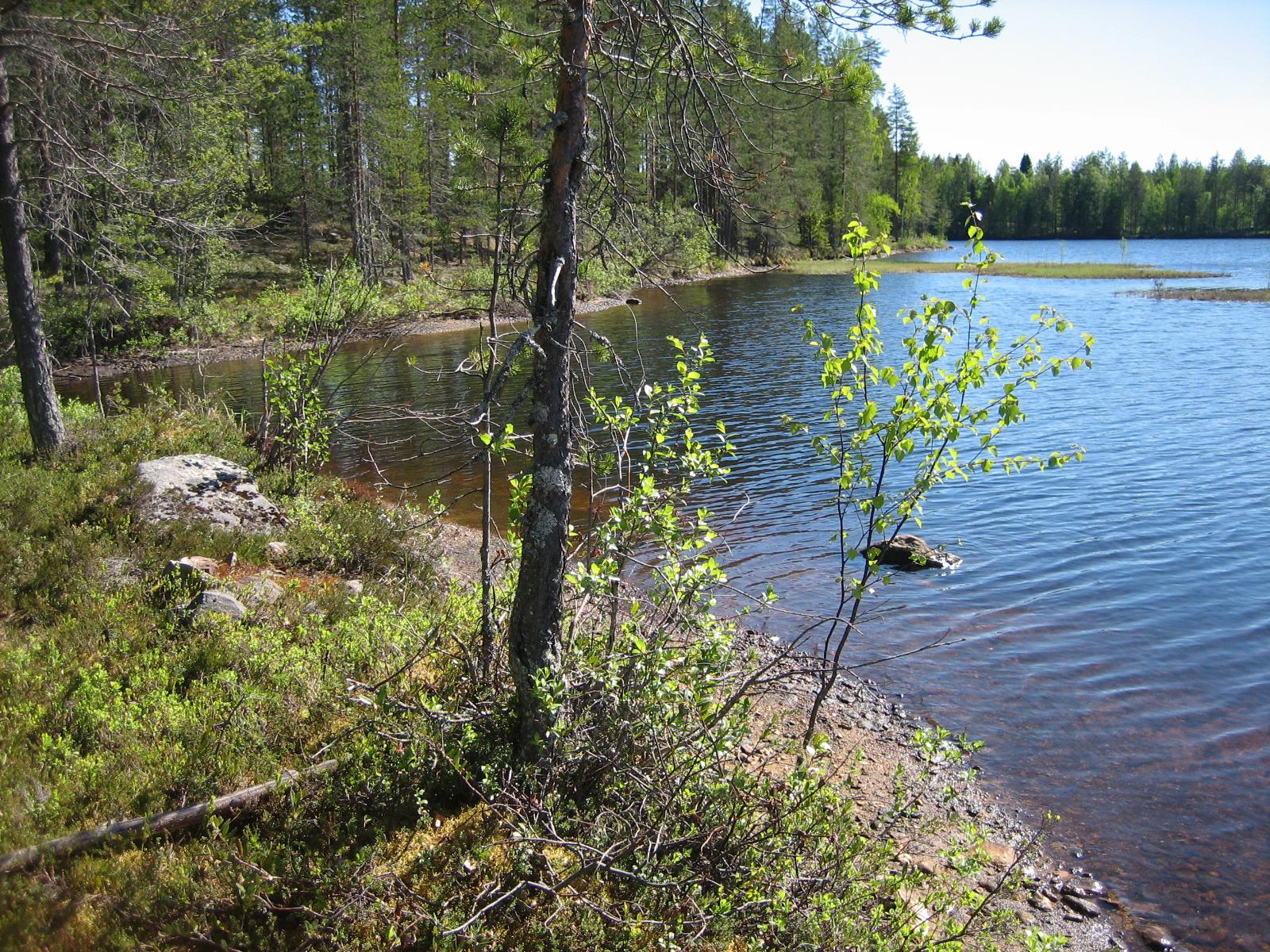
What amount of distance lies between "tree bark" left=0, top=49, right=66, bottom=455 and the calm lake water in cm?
416

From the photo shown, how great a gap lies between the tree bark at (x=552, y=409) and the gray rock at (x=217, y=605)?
3.38 m

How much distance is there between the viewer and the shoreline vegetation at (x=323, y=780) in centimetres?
413

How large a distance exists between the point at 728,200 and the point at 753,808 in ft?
12.1

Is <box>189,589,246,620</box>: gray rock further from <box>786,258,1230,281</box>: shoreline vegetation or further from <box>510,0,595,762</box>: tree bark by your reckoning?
<box>786,258,1230,281</box>: shoreline vegetation

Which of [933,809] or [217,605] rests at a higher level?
[217,605]

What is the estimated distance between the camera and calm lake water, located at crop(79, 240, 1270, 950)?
22.4ft

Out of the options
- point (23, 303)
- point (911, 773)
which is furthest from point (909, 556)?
point (23, 303)

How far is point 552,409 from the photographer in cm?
465

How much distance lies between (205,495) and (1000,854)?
29.3 ft

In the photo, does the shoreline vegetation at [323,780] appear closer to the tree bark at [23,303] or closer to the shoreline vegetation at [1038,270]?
the tree bark at [23,303]

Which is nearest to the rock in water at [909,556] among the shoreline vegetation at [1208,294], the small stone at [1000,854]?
the small stone at [1000,854]

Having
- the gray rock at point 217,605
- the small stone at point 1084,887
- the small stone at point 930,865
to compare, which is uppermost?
the gray rock at point 217,605

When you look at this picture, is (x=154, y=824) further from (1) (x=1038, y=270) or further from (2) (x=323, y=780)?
(1) (x=1038, y=270)

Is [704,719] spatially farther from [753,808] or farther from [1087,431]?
[1087,431]
